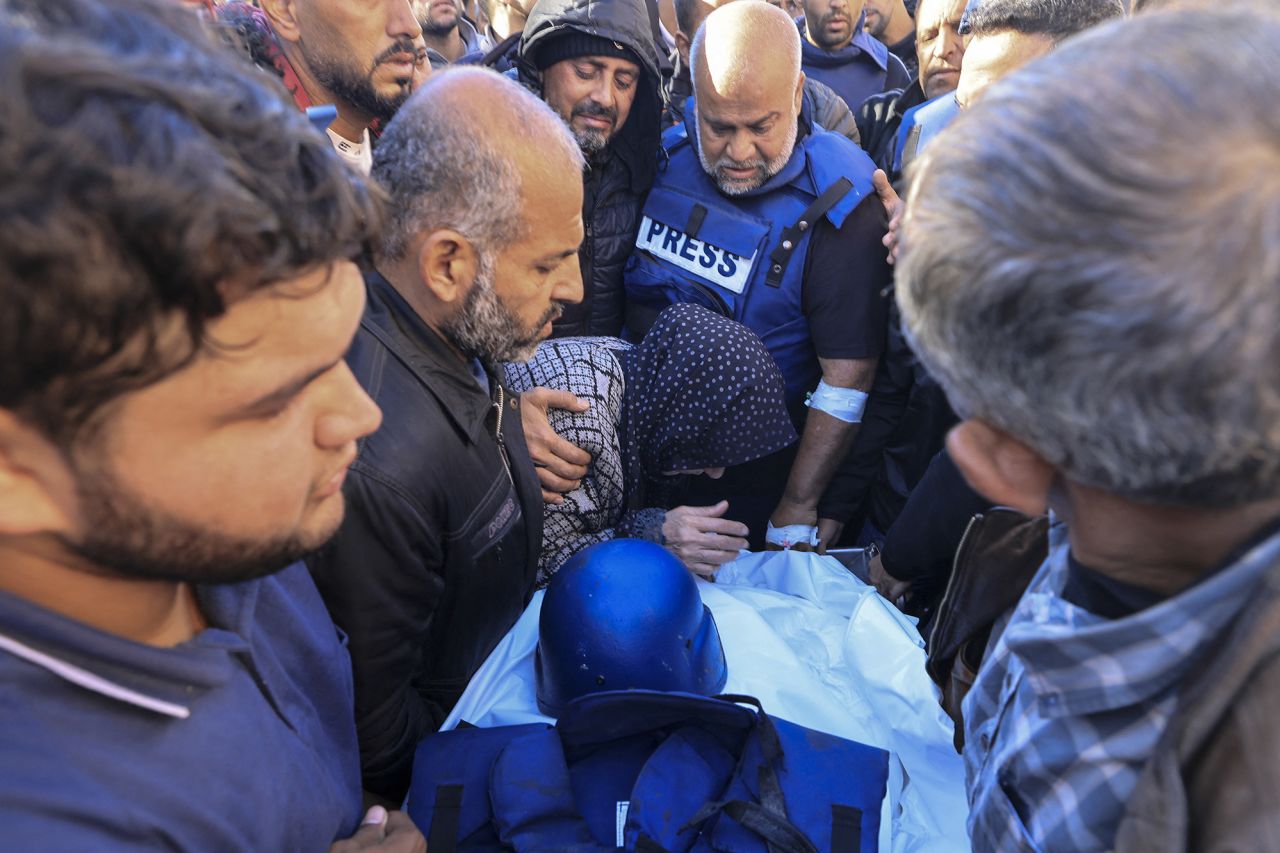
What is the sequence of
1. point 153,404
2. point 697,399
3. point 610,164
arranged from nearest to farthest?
point 153,404, point 697,399, point 610,164

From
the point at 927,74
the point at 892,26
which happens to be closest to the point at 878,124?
the point at 927,74

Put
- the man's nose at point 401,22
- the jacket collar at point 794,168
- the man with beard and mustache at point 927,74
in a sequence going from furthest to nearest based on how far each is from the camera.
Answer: the man with beard and mustache at point 927,74 < the jacket collar at point 794,168 < the man's nose at point 401,22

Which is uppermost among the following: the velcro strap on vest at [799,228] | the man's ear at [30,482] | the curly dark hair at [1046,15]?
the curly dark hair at [1046,15]

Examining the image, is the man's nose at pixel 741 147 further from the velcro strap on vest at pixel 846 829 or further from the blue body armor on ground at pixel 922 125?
the velcro strap on vest at pixel 846 829

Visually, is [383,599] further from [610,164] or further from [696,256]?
[610,164]

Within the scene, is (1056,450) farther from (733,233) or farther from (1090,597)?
(733,233)

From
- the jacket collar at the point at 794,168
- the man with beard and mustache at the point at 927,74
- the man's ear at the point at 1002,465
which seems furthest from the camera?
the man with beard and mustache at the point at 927,74

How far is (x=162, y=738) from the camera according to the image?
97cm

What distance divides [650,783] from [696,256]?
2254 millimetres

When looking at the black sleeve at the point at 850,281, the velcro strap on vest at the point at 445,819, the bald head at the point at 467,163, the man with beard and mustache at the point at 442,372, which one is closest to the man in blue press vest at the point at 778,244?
the black sleeve at the point at 850,281

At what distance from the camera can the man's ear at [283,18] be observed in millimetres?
2947

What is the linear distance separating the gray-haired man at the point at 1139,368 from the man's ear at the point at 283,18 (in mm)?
2882

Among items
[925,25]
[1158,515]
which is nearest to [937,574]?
[1158,515]

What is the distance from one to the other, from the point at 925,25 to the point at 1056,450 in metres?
A: 4.35
